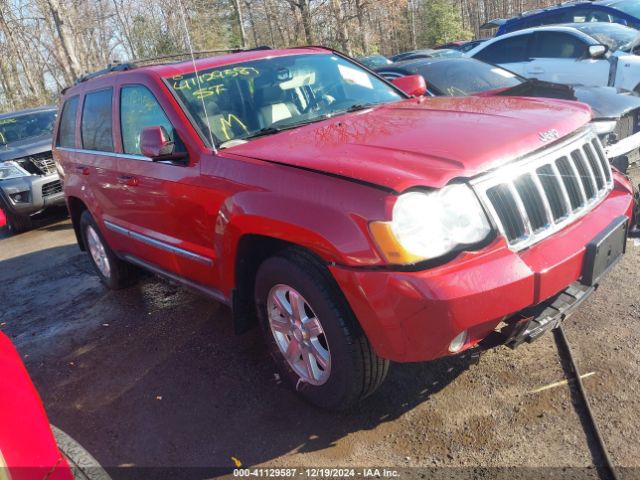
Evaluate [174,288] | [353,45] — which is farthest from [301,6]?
[174,288]

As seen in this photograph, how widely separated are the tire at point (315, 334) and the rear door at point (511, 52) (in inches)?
296

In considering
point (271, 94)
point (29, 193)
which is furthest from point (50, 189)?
point (271, 94)

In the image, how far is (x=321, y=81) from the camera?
391 centimetres

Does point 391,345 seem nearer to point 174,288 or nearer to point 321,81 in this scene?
point 321,81

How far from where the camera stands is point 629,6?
34.3 feet

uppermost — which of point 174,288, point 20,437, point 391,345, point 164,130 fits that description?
point 164,130

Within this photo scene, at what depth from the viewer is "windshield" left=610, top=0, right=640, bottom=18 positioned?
1030 centimetres

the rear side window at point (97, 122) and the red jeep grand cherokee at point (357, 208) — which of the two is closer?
the red jeep grand cherokee at point (357, 208)

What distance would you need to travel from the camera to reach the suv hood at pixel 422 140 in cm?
235

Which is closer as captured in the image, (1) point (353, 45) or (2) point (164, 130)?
(2) point (164, 130)

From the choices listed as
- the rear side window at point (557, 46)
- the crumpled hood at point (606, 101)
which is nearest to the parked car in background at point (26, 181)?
the crumpled hood at point (606, 101)

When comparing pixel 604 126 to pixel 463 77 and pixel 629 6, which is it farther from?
pixel 629 6

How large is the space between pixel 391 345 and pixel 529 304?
0.60m

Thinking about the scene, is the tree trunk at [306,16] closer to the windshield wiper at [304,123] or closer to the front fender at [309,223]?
the windshield wiper at [304,123]
